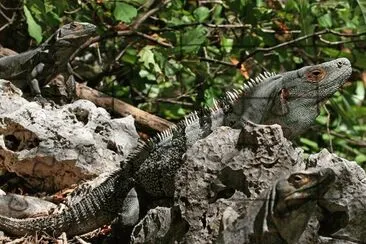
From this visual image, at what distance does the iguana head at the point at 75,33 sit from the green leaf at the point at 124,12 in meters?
0.43

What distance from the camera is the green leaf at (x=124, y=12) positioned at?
12.8ft

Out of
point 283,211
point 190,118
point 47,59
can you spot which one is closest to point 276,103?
point 190,118

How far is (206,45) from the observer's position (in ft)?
15.3

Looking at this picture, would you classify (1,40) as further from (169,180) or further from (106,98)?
(169,180)

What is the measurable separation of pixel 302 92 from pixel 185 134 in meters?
0.54

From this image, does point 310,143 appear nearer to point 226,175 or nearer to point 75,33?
point 75,33

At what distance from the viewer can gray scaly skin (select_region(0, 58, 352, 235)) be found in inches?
112

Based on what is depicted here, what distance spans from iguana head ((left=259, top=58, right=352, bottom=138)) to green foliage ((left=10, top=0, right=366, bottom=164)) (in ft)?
3.54

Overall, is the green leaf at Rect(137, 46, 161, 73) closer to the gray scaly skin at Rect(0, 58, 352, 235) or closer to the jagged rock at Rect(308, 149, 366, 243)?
the gray scaly skin at Rect(0, 58, 352, 235)

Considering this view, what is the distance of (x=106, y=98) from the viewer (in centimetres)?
406

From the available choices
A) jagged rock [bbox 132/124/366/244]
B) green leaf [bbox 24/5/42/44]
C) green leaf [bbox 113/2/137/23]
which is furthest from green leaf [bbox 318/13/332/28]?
jagged rock [bbox 132/124/366/244]

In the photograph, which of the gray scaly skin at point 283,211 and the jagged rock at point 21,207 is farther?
the jagged rock at point 21,207

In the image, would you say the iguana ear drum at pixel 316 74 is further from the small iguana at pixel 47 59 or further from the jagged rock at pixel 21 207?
the small iguana at pixel 47 59

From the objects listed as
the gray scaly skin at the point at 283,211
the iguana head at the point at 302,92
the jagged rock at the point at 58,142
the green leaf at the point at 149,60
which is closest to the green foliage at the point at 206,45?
the green leaf at the point at 149,60
